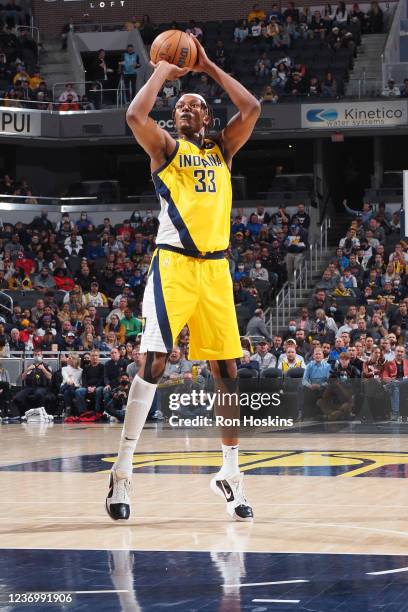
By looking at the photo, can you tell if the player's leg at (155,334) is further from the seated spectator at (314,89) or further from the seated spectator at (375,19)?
the seated spectator at (375,19)

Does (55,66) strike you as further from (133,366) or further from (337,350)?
(337,350)

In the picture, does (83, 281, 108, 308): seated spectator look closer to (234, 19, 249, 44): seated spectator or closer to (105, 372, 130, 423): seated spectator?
(105, 372, 130, 423): seated spectator

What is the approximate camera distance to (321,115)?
30375 millimetres

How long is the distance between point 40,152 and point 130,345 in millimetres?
17329

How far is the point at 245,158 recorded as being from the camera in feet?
116

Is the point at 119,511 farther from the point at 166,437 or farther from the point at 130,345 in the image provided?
the point at 130,345

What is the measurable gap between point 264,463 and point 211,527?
14.5 feet

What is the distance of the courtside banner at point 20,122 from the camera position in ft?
104

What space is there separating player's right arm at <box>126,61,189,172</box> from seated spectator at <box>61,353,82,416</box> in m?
13.5

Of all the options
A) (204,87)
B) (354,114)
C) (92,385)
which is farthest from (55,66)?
(92,385)

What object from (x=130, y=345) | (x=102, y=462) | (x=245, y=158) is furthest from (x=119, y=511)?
(x=245, y=158)

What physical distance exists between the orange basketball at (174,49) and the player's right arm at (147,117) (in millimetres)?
41

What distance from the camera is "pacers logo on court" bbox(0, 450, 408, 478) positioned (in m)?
10.0

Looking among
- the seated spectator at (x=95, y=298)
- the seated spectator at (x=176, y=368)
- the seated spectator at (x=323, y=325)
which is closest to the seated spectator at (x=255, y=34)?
the seated spectator at (x=95, y=298)
